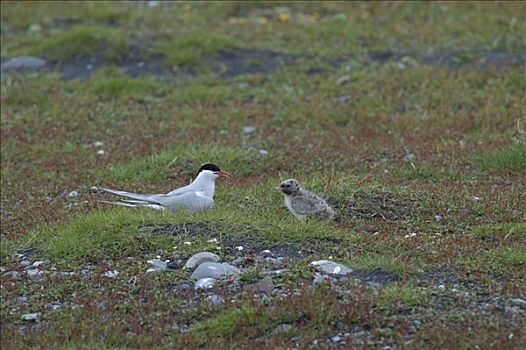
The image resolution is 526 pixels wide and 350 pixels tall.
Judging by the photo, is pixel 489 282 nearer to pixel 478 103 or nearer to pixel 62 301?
pixel 62 301

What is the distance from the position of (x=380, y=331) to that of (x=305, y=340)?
1.56 ft

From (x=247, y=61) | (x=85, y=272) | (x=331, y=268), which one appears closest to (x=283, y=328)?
(x=331, y=268)

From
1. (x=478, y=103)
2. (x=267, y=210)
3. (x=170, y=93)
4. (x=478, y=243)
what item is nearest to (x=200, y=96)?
(x=170, y=93)

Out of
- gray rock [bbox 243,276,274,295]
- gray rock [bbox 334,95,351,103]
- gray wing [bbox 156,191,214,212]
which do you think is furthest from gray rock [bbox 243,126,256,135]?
gray rock [bbox 243,276,274,295]

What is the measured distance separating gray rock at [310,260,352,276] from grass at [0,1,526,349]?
0.36 ft

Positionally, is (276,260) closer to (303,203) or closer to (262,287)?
(262,287)

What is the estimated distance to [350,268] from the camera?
8.05 metres

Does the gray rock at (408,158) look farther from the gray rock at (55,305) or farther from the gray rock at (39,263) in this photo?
the gray rock at (55,305)

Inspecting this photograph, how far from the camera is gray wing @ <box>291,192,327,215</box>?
929 cm

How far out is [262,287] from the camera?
25.1ft

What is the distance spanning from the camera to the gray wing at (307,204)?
30.5 ft

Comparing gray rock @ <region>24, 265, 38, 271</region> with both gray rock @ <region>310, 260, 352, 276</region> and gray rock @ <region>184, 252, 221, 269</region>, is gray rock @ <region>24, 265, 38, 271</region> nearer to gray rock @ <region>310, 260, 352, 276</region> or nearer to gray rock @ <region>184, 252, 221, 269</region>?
gray rock @ <region>184, 252, 221, 269</region>

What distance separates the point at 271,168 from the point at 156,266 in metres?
3.94

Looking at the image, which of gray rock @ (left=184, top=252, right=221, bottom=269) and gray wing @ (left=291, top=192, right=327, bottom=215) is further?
gray wing @ (left=291, top=192, right=327, bottom=215)
